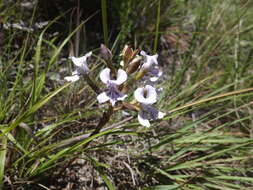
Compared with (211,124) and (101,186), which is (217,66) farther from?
(101,186)

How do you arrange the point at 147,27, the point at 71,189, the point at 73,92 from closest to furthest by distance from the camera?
the point at 71,189 < the point at 73,92 < the point at 147,27

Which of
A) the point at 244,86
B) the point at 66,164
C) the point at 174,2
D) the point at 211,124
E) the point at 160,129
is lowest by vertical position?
the point at 66,164

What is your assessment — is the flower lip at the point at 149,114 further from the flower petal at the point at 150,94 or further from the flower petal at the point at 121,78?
the flower petal at the point at 121,78

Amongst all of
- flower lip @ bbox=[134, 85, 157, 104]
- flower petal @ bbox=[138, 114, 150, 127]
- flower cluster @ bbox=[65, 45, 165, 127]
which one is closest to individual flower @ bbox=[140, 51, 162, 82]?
flower cluster @ bbox=[65, 45, 165, 127]

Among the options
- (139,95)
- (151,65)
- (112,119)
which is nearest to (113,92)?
(139,95)

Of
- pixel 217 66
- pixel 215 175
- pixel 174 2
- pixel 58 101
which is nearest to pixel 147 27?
pixel 174 2

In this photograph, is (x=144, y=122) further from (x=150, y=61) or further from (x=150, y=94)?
(x=150, y=61)

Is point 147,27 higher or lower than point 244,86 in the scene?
higher

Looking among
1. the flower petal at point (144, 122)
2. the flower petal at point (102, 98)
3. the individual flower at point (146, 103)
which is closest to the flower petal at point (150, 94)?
the individual flower at point (146, 103)
